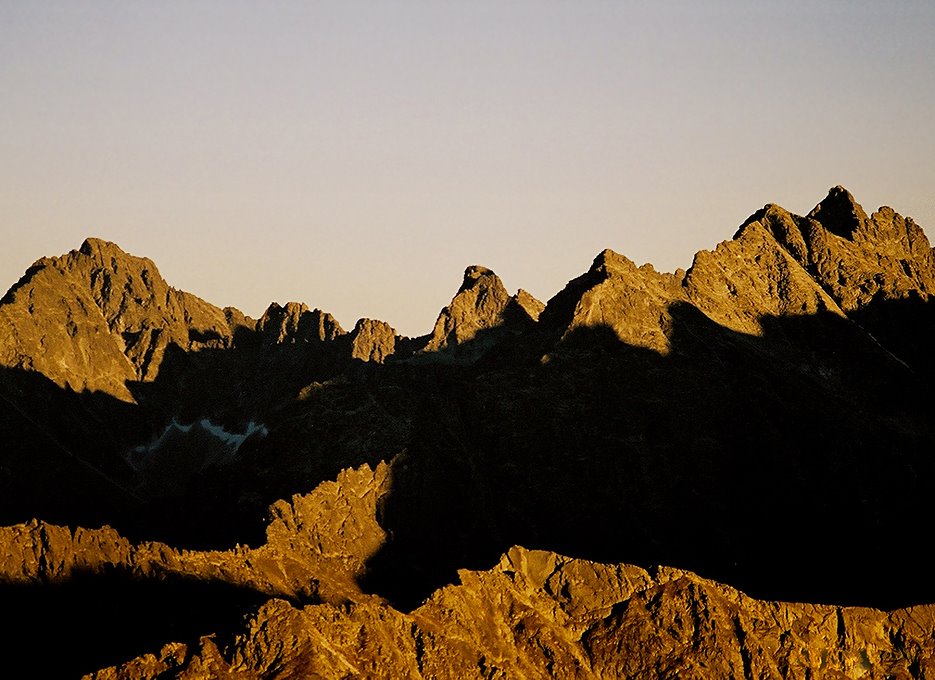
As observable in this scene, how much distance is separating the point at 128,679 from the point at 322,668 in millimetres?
20144

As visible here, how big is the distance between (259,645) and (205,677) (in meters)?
8.95

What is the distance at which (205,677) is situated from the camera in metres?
189

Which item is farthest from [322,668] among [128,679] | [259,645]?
[128,679]

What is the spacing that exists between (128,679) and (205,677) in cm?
717

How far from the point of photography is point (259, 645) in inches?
7756

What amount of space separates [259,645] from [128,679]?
14.7 meters

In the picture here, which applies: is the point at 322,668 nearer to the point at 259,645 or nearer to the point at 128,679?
the point at 259,645

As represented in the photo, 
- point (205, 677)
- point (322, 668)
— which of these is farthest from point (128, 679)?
point (322, 668)

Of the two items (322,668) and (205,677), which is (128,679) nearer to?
(205,677)

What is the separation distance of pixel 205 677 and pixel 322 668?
44.1 ft

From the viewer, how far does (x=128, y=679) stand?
188 metres
